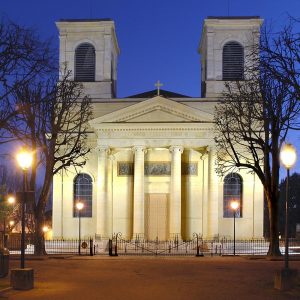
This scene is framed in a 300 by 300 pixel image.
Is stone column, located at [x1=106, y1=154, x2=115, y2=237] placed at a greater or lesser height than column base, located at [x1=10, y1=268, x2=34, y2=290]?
greater

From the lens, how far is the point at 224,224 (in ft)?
168

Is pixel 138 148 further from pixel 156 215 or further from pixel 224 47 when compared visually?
pixel 224 47

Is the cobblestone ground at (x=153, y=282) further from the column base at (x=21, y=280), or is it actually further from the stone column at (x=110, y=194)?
the stone column at (x=110, y=194)

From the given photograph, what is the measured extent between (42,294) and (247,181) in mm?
35440

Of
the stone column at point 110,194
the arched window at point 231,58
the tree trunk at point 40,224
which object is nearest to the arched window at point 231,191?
the arched window at point 231,58

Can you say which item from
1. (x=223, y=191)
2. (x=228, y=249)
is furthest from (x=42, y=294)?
(x=223, y=191)

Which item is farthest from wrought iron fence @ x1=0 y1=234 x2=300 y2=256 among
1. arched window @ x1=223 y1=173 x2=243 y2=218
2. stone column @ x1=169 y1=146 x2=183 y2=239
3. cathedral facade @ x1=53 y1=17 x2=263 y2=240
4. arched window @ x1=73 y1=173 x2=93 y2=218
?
arched window @ x1=73 y1=173 x2=93 y2=218

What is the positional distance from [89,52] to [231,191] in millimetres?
17391

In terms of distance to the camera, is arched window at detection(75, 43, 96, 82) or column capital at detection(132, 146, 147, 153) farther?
arched window at detection(75, 43, 96, 82)

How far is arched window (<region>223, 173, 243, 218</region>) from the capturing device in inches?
2022

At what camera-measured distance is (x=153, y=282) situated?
20734mm

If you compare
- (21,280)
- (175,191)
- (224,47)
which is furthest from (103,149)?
(21,280)

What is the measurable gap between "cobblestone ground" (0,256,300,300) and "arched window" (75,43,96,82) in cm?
2942

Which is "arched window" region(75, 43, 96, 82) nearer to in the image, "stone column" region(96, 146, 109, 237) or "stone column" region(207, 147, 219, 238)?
"stone column" region(96, 146, 109, 237)
